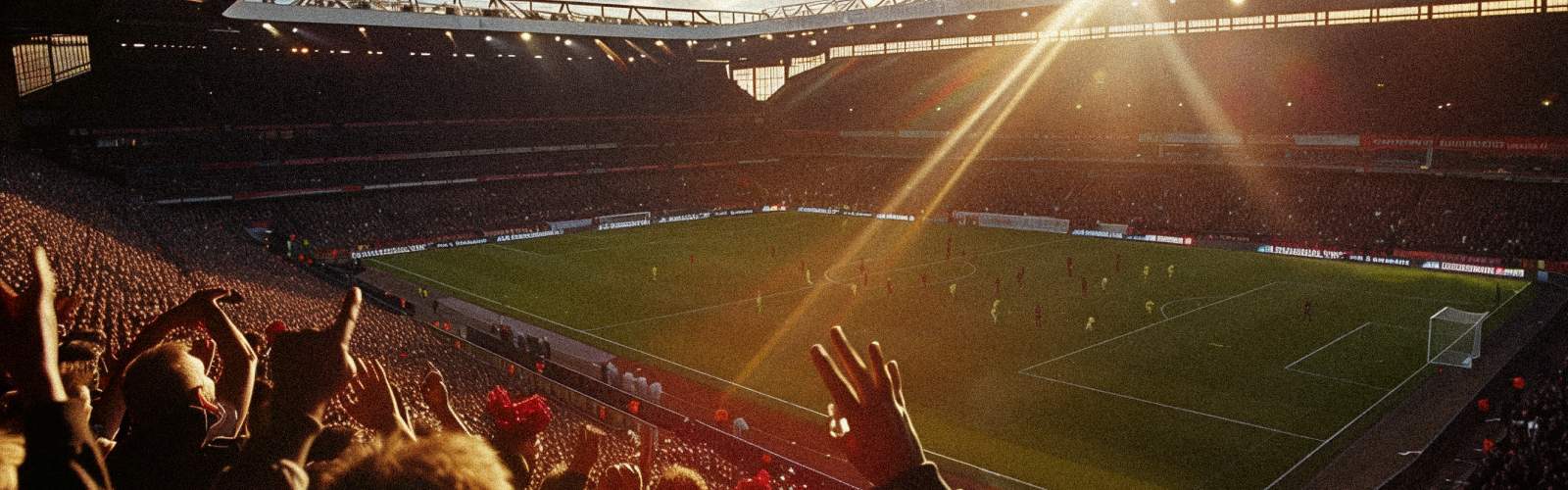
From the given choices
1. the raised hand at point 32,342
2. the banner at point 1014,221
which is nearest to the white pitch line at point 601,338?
the raised hand at point 32,342

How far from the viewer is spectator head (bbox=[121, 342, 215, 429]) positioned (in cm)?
348

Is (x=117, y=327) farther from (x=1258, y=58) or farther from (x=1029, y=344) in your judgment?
(x=1258, y=58)

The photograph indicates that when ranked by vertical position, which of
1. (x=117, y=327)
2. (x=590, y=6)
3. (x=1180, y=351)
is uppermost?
(x=590, y=6)

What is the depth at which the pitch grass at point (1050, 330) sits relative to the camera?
20.2 meters

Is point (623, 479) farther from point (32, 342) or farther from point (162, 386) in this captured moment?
point (32, 342)

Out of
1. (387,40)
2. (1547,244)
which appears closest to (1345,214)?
(1547,244)

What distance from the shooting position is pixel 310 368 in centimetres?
357

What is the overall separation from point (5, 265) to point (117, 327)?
251 cm

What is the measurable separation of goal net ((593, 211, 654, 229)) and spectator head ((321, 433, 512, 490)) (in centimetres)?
5733

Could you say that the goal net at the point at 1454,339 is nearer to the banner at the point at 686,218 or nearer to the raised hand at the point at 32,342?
the raised hand at the point at 32,342

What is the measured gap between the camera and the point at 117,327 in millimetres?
11234

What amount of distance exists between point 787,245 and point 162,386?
46.3 metres

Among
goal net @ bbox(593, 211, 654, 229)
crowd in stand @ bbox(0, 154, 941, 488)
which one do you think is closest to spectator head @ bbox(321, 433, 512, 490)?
crowd in stand @ bbox(0, 154, 941, 488)

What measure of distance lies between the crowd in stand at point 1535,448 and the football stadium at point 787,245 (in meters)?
0.13
